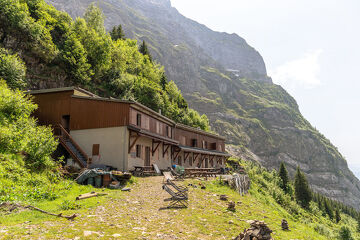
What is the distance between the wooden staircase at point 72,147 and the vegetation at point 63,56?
6904 mm

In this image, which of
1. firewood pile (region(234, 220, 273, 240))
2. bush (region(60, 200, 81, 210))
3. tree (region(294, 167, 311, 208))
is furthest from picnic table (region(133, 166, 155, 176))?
tree (region(294, 167, 311, 208))

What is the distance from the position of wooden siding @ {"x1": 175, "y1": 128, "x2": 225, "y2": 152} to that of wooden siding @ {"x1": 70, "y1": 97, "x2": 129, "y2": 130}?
51.9ft

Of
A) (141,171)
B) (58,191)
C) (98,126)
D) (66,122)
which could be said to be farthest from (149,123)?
(58,191)

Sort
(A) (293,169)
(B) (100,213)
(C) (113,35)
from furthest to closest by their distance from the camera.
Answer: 1. (A) (293,169)
2. (C) (113,35)
3. (B) (100,213)

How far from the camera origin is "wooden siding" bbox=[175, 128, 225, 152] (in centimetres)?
3878

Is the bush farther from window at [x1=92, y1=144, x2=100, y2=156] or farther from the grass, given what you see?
window at [x1=92, y1=144, x2=100, y2=156]

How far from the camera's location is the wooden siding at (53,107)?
24.7 metres

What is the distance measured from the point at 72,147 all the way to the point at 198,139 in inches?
1029

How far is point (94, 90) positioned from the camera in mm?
40469

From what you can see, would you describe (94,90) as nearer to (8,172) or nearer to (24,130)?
(24,130)

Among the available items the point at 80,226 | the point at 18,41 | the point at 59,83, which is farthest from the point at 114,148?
the point at 18,41

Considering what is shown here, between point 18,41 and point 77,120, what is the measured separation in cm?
1561

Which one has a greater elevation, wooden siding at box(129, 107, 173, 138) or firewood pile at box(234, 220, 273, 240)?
wooden siding at box(129, 107, 173, 138)

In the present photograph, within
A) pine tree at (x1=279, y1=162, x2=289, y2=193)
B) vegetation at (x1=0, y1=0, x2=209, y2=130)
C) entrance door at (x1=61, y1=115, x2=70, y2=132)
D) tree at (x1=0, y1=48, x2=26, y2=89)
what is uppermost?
vegetation at (x1=0, y1=0, x2=209, y2=130)
